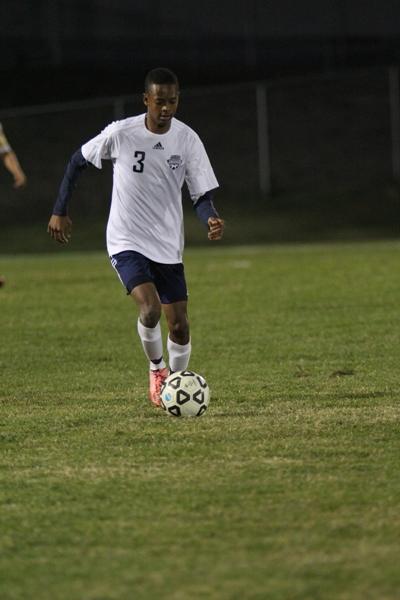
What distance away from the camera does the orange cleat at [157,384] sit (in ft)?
31.9

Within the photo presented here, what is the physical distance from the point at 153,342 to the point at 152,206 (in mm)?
951

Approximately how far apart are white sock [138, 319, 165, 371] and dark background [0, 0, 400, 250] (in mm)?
22828

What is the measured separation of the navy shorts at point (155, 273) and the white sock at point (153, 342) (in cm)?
22

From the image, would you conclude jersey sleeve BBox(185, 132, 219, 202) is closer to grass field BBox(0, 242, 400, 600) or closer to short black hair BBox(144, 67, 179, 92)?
short black hair BBox(144, 67, 179, 92)

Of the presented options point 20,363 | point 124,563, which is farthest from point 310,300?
point 124,563

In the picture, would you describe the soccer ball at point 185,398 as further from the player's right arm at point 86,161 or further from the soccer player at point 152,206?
the player's right arm at point 86,161

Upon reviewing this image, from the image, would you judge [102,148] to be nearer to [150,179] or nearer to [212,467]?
[150,179]

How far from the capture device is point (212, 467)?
24.2 feet

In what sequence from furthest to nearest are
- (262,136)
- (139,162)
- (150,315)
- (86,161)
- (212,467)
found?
1. (262,136)
2. (86,161)
3. (139,162)
4. (150,315)
5. (212,467)

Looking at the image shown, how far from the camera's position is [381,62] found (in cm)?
3925

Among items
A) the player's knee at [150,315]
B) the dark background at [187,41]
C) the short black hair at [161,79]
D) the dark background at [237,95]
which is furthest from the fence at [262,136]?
the short black hair at [161,79]

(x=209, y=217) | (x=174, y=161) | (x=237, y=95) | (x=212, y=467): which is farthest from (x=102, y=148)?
(x=237, y=95)

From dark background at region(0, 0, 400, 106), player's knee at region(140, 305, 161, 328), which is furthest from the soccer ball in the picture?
dark background at region(0, 0, 400, 106)

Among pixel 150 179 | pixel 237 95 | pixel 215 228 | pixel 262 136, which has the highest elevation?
pixel 150 179
